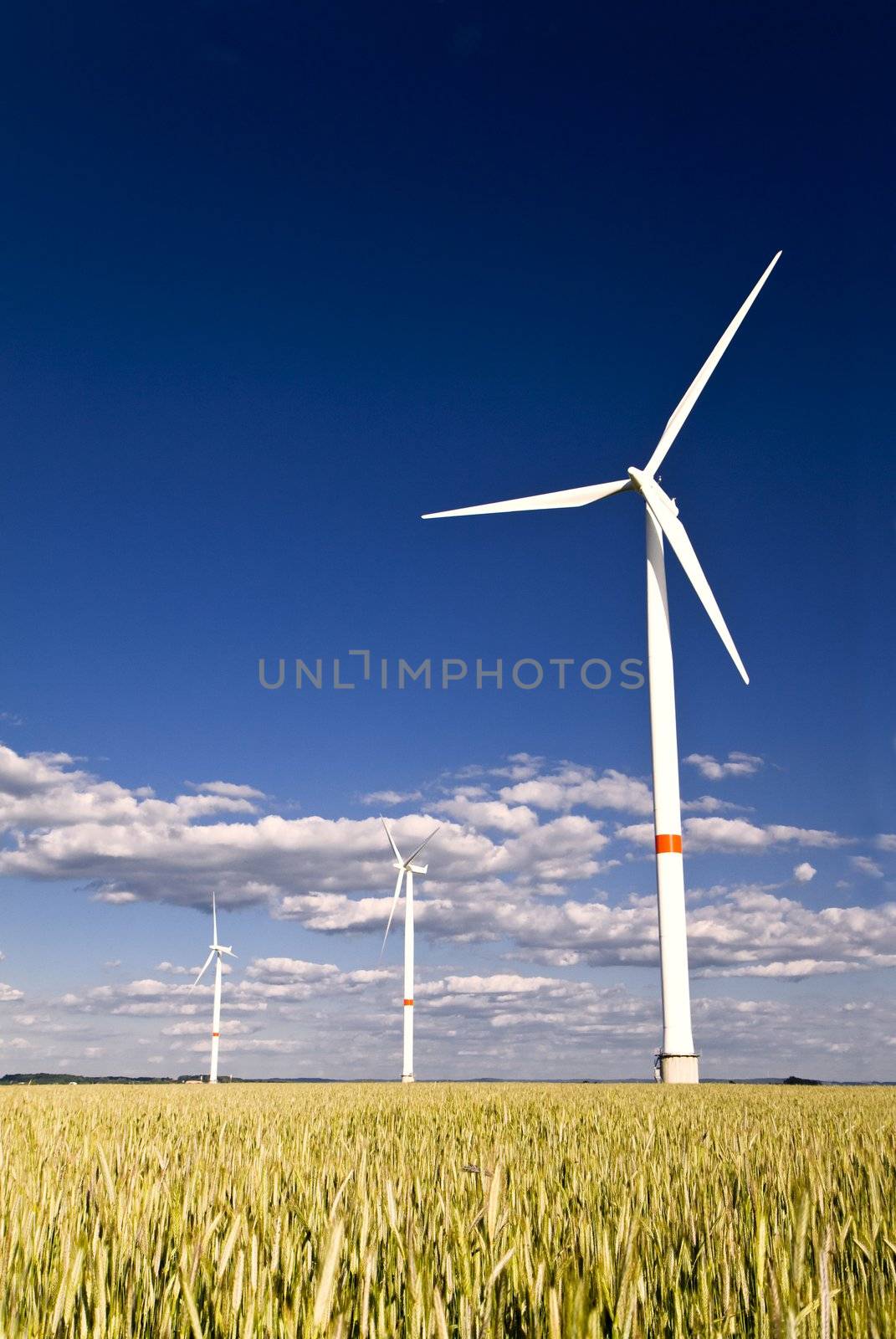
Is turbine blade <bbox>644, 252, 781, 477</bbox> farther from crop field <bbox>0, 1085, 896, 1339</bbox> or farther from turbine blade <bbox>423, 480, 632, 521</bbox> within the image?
Answer: crop field <bbox>0, 1085, 896, 1339</bbox>

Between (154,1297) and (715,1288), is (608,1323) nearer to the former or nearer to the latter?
(715,1288)

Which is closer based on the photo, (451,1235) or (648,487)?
(451,1235)

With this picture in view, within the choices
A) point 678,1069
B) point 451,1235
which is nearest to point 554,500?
point 678,1069

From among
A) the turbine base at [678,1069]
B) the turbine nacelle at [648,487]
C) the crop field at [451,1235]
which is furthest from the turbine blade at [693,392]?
the crop field at [451,1235]

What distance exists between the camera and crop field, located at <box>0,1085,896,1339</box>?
254cm

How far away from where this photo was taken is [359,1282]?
2.99m

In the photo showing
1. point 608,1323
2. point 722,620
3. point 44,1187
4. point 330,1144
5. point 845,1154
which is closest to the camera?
point 608,1323

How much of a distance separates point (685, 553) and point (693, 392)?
8.26 m

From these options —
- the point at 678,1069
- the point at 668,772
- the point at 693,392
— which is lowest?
the point at 678,1069

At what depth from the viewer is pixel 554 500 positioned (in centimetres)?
3616

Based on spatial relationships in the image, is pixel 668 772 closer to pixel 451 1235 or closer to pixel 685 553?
pixel 685 553

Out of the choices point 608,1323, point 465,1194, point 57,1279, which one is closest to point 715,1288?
point 608,1323

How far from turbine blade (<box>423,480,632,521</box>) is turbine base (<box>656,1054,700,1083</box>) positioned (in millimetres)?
19260

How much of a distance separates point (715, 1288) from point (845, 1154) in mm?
3684
